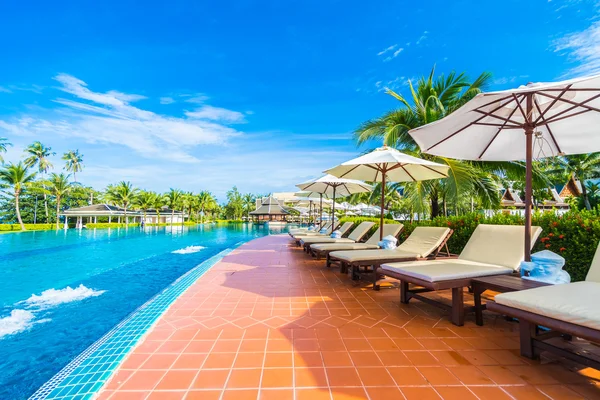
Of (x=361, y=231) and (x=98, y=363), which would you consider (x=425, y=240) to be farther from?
(x=98, y=363)

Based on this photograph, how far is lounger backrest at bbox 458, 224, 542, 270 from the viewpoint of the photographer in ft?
11.1

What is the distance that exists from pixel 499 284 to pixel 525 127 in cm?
175

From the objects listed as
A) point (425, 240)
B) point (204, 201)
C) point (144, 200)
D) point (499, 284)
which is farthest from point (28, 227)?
point (499, 284)

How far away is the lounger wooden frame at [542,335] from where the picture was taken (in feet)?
5.32

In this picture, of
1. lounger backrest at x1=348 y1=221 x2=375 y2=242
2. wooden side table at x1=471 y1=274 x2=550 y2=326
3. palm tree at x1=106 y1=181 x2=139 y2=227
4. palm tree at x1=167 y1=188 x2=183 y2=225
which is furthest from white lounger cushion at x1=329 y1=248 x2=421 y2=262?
palm tree at x1=167 y1=188 x2=183 y2=225

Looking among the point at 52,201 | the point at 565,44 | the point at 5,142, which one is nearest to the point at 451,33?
the point at 565,44

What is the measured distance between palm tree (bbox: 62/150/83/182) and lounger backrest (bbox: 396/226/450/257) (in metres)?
61.2

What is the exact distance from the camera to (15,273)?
9.15 metres

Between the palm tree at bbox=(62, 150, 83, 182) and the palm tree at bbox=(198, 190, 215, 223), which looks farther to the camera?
the palm tree at bbox=(198, 190, 215, 223)

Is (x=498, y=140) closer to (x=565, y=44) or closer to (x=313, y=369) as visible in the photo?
(x=313, y=369)

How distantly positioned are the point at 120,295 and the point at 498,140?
7.50 m

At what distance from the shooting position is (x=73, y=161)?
49.8m

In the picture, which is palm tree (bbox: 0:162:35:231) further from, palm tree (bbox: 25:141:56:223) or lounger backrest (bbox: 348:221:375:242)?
lounger backrest (bbox: 348:221:375:242)

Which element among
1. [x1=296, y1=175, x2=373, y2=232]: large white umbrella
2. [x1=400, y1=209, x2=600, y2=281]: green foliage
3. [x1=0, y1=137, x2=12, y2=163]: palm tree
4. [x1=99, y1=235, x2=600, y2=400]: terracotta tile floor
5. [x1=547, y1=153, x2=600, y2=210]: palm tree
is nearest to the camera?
[x1=99, y1=235, x2=600, y2=400]: terracotta tile floor
